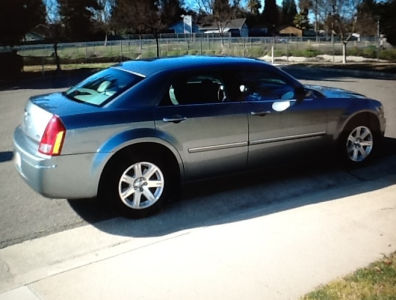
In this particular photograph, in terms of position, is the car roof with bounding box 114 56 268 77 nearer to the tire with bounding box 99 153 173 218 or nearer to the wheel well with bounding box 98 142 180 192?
the wheel well with bounding box 98 142 180 192

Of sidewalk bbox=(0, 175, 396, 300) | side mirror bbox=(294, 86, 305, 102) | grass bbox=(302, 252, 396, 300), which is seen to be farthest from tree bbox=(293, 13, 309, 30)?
grass bbox=(302, 252, 396, 300)

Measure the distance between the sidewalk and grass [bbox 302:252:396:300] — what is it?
133 millimetres

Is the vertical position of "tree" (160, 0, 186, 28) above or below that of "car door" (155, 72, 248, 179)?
above

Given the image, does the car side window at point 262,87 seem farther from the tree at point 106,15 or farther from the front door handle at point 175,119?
the tree at point 106,15

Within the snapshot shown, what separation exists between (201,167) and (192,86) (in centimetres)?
86

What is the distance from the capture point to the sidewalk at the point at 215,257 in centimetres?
327

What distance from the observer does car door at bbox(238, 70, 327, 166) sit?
511 centimetres

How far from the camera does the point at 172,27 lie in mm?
66312

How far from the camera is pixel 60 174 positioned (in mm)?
4172

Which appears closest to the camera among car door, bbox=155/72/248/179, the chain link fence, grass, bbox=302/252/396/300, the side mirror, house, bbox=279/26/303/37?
grass, bbox=302/252/396/300

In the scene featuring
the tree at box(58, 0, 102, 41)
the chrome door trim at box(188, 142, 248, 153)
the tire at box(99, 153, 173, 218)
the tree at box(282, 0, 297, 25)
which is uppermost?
the tree at box(282, 0, 297, 25)

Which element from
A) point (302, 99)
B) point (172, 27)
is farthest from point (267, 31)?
point (302, 99)

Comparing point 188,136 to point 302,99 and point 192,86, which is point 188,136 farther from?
point 302,99

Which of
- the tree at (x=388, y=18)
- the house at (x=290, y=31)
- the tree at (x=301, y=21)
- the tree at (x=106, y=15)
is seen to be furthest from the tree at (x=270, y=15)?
the tree at (x=388, y=18)
